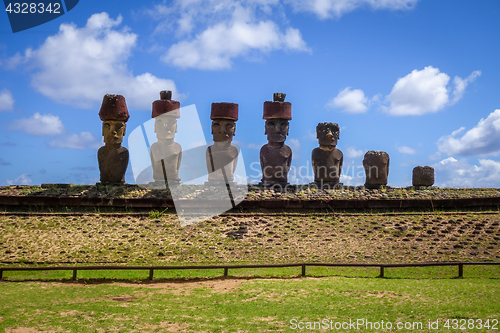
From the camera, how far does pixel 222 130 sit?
16.9 m

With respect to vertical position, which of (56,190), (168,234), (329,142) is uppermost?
(329,142)

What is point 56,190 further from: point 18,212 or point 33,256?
point 33,256

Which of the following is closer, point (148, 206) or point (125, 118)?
point (148, 206)

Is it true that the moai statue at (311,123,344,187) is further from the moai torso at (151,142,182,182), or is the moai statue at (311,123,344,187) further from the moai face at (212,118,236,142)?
the moai torso at (151,142,182,182)

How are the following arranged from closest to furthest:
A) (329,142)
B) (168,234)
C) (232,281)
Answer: (232,281) → (168,234) → (329,142)

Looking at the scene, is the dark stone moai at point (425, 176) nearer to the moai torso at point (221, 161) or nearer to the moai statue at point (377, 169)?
the moai statue at point (377, 169)

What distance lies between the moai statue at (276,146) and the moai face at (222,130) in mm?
1360

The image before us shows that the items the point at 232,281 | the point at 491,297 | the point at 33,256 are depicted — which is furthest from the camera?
the point at 33,256

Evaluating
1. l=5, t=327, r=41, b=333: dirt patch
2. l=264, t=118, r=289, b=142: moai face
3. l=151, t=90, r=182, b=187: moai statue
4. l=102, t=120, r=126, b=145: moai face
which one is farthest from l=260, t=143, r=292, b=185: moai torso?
l=5, t=327, r=41, b=333: dirt patch

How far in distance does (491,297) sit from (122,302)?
6.94m

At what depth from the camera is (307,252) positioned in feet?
40.1

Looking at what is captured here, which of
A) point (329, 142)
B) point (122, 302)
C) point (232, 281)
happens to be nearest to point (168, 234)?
point (232, 281)

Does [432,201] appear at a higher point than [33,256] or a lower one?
higher

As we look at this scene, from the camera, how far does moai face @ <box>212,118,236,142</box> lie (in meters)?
16.9
